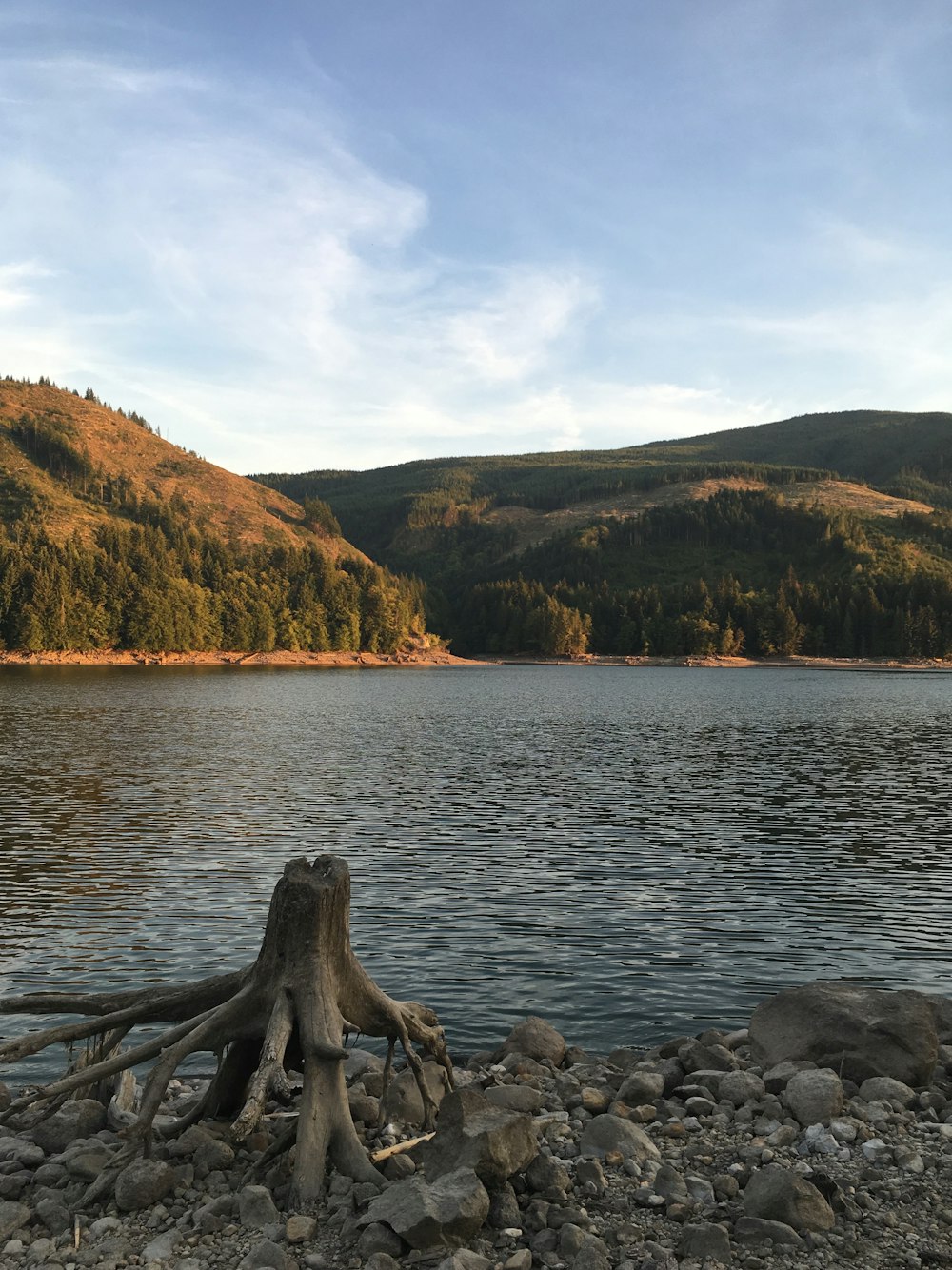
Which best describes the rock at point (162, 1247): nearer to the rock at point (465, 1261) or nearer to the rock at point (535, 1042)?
the rock at point (465, 1261)

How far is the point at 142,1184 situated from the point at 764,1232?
22.4ft

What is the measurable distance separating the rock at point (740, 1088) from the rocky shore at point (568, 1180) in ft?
0.12

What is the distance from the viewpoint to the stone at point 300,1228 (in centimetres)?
1014

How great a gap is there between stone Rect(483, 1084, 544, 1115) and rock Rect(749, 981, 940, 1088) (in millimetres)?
4170

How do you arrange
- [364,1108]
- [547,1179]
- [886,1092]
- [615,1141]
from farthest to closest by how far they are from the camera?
1. [886,1092]
2. [364,1108]
3. [615,1141]
4. [547,1179]

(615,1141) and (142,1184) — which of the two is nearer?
(142,1184)

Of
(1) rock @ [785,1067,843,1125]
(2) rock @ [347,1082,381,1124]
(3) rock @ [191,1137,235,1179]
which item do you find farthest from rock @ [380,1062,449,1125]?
(1) rock @ [785,1067,843,1125]

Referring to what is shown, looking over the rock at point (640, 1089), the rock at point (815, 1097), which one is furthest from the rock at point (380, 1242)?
the rock at point (815, 1097)

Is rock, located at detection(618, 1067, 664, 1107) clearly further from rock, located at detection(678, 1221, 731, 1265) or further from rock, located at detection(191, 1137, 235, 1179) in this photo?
rock, located at detection(191, 1137, 235, 1179)

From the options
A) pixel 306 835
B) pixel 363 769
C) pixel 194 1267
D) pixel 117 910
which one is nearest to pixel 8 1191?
pixel 194 1267

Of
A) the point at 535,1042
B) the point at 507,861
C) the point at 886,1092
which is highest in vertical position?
the point at 886,1092

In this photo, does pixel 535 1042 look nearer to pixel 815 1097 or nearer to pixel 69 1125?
pixel 815 1097

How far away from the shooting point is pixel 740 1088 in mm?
14078

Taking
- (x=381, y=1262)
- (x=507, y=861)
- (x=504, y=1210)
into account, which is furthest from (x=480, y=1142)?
(x=507, y=861)
